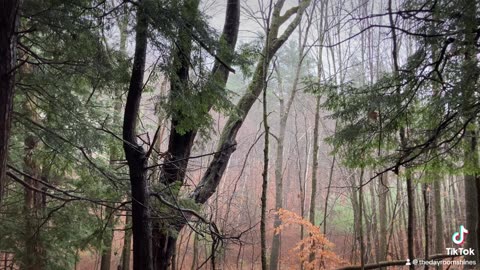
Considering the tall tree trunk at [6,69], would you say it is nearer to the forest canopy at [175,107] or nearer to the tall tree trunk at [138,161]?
the forest canopy at [175,107]

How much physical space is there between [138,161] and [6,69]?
1094 millimetres

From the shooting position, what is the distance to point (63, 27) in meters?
2.74

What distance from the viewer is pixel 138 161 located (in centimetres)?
269

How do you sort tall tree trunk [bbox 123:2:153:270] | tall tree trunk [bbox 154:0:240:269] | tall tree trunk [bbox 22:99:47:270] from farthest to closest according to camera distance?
tall tree trunk [bbox 22:99:47:270] < tall tree trunk [bbox 154:0:240:269] < tall tree trunk [bbox 123:2:153:270]

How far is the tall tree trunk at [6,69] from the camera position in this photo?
220 cm

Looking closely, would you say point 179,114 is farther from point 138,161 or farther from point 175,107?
point 138,161

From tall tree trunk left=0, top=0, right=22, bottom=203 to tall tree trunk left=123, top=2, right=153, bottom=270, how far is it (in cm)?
77

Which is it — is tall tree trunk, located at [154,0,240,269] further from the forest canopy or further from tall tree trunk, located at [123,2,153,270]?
tall tree trunk, located at [123,2,153,270]

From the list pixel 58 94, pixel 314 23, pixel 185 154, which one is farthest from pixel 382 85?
pixel 314 23

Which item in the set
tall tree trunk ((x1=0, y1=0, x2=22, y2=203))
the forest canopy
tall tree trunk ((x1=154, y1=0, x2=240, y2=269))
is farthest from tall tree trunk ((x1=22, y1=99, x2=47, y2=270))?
tall tree trunk ((x1=0, y1=0, x2=22, y2=203))

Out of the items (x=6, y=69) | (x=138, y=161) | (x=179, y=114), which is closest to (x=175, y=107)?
(x=179, y=114)

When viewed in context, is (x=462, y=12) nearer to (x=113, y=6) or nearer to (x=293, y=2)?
(x=113, y=6)

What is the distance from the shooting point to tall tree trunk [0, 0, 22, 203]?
2.20 meters

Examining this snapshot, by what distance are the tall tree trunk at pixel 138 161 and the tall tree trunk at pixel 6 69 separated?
0.77 metres
